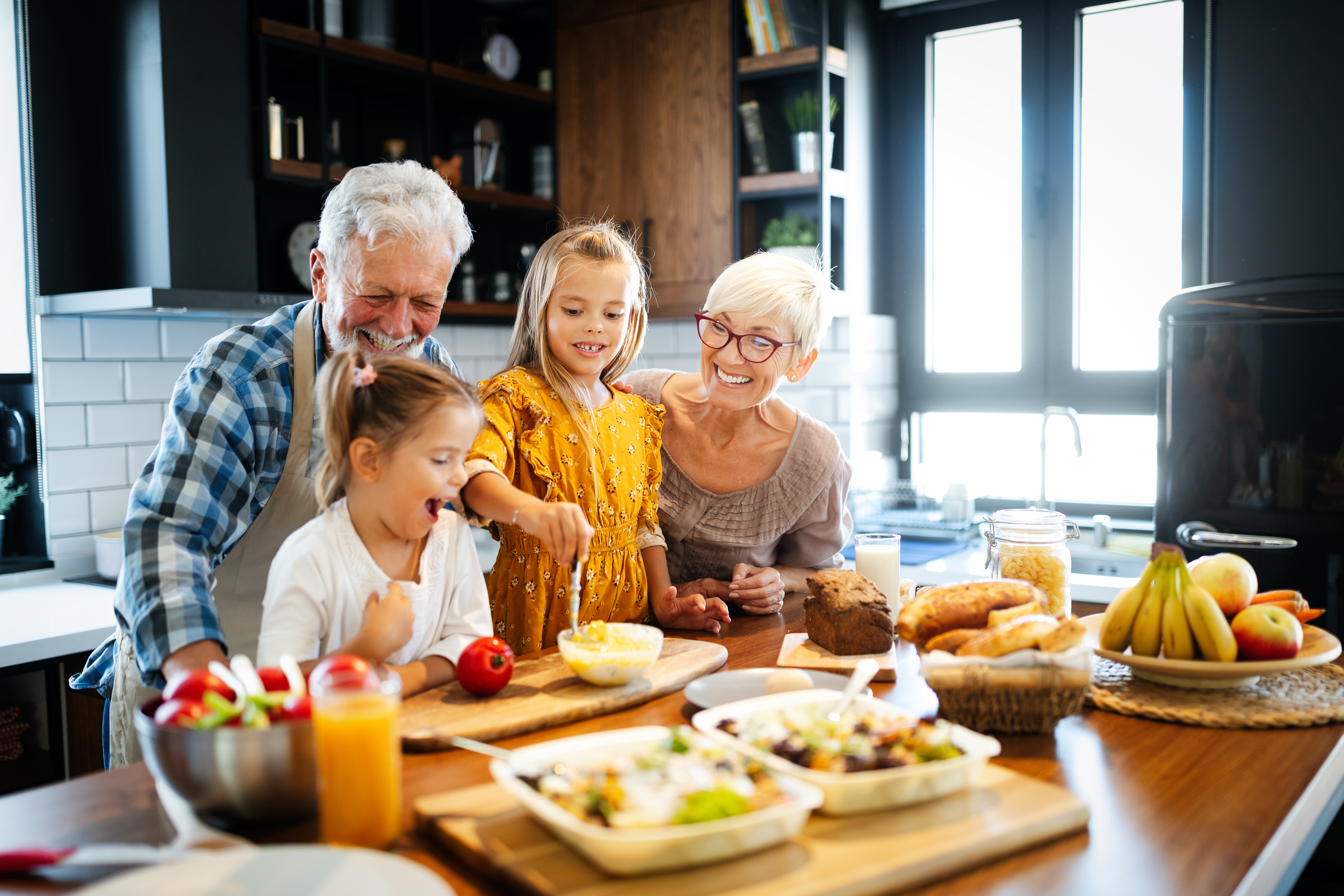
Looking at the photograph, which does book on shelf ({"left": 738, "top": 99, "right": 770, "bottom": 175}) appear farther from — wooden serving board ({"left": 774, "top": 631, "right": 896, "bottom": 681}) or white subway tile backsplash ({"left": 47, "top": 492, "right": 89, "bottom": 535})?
wooden serving board ({"left": 774, "top": 631, "right": 896, "bottom": 681})

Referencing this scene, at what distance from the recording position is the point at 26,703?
2.52 metres

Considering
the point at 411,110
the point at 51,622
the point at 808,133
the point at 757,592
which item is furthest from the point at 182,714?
the point at 411,110

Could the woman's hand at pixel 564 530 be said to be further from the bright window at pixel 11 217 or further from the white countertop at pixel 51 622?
the bright window at pixel 11 217

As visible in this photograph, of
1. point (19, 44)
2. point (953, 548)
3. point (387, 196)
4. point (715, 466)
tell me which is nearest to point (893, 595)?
point (715, 466)

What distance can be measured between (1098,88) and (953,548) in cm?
175

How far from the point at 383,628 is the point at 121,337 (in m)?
2.19

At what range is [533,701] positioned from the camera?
137 centimetres

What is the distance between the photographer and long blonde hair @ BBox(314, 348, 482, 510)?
4.70ft

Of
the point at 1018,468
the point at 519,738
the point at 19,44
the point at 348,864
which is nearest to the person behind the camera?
the point at 348,864

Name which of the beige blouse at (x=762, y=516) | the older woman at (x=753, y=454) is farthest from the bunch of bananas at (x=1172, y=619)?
the beige blouse at (x=762, y=516)

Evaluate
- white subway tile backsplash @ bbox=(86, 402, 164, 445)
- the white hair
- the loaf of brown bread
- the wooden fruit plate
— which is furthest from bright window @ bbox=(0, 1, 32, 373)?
the wooden fruit plate

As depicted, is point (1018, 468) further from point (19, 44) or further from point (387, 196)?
point (19, 44)

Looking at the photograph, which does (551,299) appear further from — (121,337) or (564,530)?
(121,337)

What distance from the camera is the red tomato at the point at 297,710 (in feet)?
3.29
